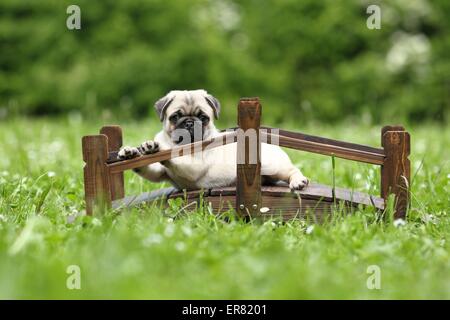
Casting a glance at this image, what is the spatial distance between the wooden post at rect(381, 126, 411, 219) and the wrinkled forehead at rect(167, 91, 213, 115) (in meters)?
1.12

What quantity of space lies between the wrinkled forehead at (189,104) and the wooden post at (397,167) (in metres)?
1.12

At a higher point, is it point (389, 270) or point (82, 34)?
point (82, 34)

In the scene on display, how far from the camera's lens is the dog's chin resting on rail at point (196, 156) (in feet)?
15.8

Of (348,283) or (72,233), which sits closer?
(348,283)

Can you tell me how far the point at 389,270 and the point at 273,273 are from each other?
2.05 feet

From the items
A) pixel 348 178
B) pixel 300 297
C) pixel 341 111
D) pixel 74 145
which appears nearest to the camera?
pixel 300 297

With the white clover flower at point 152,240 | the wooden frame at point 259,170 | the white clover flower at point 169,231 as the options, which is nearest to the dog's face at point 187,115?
the wooden frame at point 259,170

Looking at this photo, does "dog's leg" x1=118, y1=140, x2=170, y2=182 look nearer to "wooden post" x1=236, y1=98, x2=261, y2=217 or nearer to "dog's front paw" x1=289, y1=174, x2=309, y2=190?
"wooden post" x1=236, y1=98, x2=261, y2=217

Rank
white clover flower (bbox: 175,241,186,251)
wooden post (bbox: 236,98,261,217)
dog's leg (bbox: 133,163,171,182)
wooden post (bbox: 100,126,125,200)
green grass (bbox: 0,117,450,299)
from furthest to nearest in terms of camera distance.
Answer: wooden post (bbox: 100,126,125,200) < dog's leg (bbox: 133,163,171,182) < wooden post (bbox: 236,98,261,217) < white clover flower (bbox: 175,241,186,251) < green grass (bbox: 0,117,450,299)

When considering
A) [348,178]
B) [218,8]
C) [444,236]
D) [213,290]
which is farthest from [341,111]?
[213,290]

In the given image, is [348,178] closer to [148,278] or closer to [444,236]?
[444,236]

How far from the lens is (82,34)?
21641mm

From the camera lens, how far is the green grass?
3162 millimetres

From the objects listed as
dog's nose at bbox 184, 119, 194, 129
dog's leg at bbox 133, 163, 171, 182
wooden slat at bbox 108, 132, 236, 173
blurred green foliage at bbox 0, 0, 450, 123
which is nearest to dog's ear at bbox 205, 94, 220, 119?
dog's nose at bbox 184, 119, 194, 129
